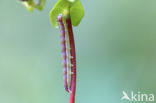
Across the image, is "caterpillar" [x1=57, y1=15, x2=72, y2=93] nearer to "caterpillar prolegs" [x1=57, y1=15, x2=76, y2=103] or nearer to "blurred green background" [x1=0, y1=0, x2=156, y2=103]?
"caterpillar prolegs" [x1=57, y1=15, x2=76, y2=103]

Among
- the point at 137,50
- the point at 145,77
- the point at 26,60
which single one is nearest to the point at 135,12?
the point at 137,50

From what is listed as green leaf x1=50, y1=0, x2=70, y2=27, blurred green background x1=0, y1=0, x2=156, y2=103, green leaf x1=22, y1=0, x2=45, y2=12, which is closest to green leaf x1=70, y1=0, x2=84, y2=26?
green leaf x1=50, y1=0, x2=70, y2=27

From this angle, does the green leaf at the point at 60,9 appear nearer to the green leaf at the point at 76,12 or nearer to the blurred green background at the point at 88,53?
the green leaf at the point at 76,12

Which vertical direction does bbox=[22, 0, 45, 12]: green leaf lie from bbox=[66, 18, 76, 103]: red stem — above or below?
above

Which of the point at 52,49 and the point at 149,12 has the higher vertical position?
the point at 149,12

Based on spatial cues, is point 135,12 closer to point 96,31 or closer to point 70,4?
point 96,31

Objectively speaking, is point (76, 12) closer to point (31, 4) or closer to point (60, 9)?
point (60, 9)
